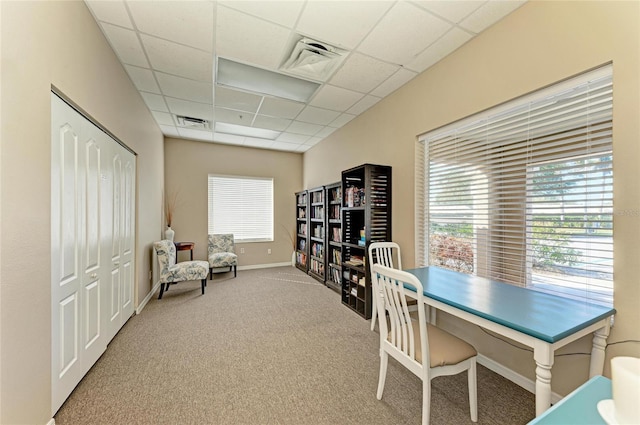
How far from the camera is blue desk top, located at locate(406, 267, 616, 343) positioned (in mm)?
1244

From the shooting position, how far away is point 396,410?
1.63 m

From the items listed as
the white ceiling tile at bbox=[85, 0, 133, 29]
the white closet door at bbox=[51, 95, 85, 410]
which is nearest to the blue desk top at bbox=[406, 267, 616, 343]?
the white closet door at bbox=[51, 95, 85, 410]

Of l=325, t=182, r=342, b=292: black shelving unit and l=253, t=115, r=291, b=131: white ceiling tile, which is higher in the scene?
l=253, t=115, r=291, b=131: white ceiling tile

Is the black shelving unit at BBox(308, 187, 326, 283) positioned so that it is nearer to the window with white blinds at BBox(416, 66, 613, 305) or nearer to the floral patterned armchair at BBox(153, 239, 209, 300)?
the floral patterned armchair at BBox(153, 239, 209, 300)

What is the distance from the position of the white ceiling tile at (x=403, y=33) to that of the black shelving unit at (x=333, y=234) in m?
2.09

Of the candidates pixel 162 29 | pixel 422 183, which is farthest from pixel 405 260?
pixel 162 29

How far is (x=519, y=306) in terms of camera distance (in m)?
1.52

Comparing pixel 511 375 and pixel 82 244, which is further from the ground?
pixel 82 244

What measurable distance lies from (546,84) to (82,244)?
3605mm

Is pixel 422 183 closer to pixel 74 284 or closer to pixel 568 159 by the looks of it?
pixel 568 159

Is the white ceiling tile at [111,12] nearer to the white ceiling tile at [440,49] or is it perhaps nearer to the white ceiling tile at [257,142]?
the white ceiling tile at [440,49]

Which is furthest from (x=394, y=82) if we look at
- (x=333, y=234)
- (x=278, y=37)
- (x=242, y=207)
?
(x=242, y=207)

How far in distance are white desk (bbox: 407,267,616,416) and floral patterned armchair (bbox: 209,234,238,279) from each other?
393 centimetres

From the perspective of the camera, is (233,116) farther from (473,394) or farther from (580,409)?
(580,409)
